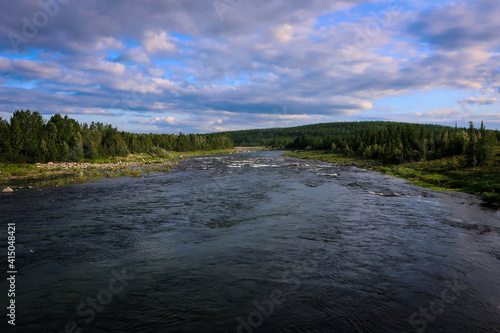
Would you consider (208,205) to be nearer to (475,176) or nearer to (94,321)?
(94,321)

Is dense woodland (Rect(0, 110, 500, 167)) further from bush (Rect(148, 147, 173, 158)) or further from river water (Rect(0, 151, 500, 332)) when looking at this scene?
river water (Rect(0, 151, 500, 332))

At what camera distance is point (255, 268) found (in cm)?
1299

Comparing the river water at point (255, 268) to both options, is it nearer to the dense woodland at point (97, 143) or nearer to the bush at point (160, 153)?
the dense woodland at point (97, 143)

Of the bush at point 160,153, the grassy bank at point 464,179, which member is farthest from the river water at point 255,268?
the bush at point 160,153

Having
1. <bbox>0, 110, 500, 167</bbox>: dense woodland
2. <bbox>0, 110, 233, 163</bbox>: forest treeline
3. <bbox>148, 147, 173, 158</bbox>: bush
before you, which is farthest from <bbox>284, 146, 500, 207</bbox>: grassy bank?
<bbox>148, 147, 173, 158</bbox>: bush

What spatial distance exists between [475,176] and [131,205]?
1823 inches

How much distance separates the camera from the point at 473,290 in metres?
10.9

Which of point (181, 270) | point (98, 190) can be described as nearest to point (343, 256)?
point (181, 270)

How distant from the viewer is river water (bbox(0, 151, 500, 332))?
927 centimetres

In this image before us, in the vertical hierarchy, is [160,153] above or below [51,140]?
below

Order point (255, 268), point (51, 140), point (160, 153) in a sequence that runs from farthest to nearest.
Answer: point (160, 153), point (51, 140), point (255, 268)

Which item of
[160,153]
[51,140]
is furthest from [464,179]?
[160,153]

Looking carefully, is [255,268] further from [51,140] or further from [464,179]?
[51,140]

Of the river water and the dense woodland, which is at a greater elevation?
the dense woodland
